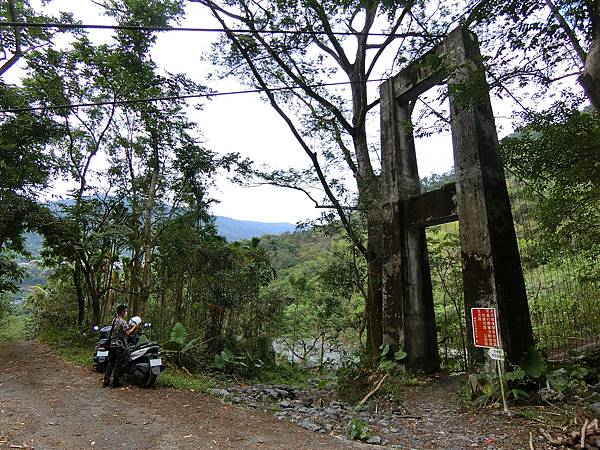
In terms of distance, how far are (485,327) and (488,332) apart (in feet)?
0.27

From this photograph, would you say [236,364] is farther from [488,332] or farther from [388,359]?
[488,332]

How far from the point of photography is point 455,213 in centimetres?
671

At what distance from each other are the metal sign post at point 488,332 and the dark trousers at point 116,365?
216 inches

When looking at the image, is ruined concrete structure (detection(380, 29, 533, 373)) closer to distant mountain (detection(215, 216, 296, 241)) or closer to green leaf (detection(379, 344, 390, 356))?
green leaf (detection(379, 344, 390, 356))

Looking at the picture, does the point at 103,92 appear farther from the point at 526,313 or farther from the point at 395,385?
the point at 526,313

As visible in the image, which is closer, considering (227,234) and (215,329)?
(215,329)

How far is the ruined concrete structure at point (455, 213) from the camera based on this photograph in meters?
5.64

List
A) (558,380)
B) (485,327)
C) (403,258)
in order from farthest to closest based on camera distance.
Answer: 1. (403,258)
2. (485,327)
3. (558,380)

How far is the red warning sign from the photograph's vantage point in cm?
504

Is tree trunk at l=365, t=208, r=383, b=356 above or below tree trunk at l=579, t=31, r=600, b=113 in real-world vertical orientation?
below

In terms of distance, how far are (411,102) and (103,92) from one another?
809cm

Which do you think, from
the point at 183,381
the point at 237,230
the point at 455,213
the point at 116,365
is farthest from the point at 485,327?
the point at 237,230

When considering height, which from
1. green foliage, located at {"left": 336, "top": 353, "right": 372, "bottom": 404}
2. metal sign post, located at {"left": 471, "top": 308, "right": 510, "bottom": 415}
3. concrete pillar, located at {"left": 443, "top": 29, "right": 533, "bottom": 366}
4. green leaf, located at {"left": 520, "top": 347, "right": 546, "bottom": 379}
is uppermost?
concrete pillar, located at {"left": 443, "top": 29, "right": 533, "bottom": 366}

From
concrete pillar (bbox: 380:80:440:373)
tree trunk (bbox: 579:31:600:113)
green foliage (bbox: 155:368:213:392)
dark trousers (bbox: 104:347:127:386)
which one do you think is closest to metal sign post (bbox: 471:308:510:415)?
concrete pillar (bbox: 380:80:440:373)
